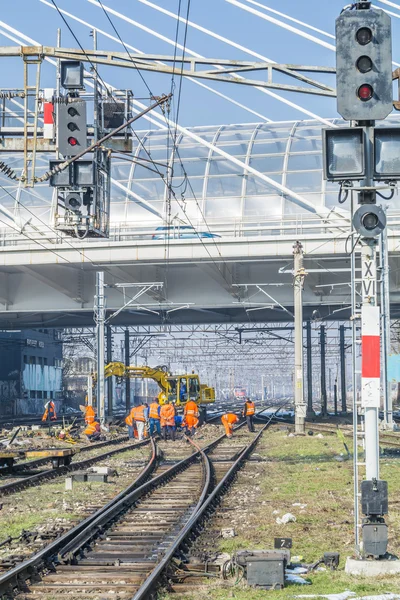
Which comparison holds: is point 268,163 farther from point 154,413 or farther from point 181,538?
point 181,538

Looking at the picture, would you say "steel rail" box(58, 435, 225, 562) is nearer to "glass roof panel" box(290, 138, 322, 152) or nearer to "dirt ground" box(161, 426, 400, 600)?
"dirt ground" box(161, 426, 400, 600)

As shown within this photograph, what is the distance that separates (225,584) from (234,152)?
1348 inches

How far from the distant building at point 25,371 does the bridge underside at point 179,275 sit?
26.3 metres

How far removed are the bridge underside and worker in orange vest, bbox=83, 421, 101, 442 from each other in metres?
6.28

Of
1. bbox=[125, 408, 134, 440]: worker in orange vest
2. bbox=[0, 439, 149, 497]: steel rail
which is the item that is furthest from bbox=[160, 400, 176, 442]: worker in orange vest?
bbox=[0, 439, 149, 497]: steel rail

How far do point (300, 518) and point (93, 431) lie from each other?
2217 cm

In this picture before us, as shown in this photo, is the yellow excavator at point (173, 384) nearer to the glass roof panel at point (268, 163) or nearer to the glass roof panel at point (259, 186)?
the glass roof panel at point (259, 186)

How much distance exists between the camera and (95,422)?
35062 millimetres

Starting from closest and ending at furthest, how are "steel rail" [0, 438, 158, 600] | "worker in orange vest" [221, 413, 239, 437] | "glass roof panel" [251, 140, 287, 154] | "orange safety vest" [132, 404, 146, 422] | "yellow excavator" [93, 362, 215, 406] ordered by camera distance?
1. "steel rail" [0, 438, 158, 600]
2. "orange safety vest" [132, 404, 146, 422]
3. "worker in orange vest" [221, 413, 239, 437]
4. "glass roof panel" [251, 140, 287, 154]
5. "yellow excavator" [93, 362, 215, 406]

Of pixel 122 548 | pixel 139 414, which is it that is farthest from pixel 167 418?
pixel 122 548

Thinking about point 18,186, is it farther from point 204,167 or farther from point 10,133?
point 10,133

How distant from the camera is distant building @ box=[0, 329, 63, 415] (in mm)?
67750

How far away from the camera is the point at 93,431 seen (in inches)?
1341

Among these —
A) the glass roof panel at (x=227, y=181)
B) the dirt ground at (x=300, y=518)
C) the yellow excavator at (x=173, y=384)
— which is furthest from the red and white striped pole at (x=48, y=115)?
the yellow excavator at (x=173, y=384)
